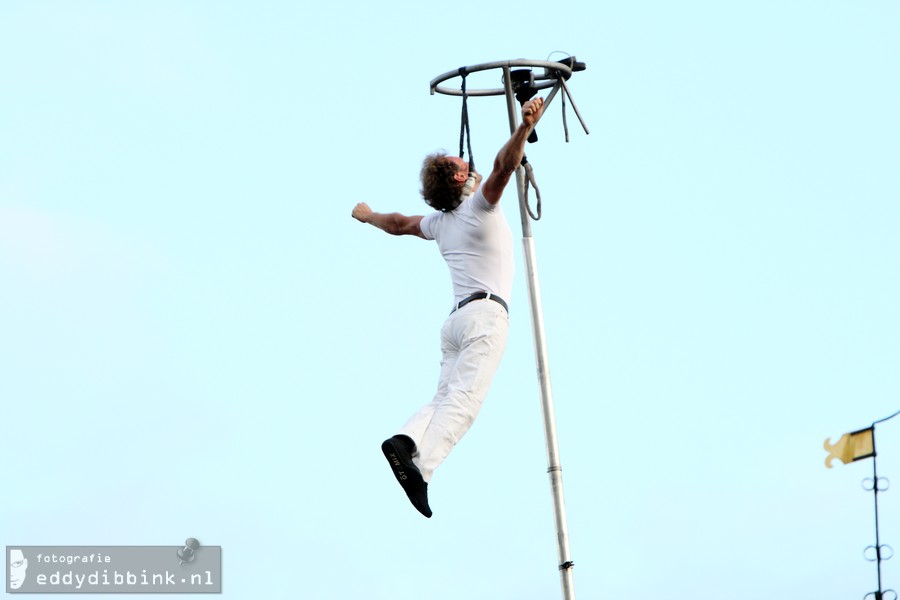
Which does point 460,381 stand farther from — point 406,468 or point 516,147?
point 516,147

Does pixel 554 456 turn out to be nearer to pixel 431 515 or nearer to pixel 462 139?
pixel 431 515

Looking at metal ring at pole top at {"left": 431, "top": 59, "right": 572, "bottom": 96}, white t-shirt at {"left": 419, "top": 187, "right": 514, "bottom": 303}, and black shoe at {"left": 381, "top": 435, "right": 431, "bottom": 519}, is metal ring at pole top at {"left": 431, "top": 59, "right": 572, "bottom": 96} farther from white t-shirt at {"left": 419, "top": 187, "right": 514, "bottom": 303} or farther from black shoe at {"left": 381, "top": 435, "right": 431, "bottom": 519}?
black shoe at {"left": 381, "top": 435, "right": 431, "bottom": 519}

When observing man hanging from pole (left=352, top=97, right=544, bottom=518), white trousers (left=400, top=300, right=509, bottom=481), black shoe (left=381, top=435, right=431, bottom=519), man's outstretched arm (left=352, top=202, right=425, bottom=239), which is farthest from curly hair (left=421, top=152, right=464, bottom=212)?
black shoe (left=381, top=435, right=431, bottom=519)

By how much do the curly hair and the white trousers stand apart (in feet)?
2.54

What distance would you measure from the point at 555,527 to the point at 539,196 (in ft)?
7.82

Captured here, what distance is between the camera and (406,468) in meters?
12.3

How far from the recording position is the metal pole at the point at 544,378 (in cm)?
1262

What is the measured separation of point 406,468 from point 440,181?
204cm

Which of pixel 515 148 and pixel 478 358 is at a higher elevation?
pixel 515 148

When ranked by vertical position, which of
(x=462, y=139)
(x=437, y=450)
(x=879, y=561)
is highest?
(x=462, y=139)

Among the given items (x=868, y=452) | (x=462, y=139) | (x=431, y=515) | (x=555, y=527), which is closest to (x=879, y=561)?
(x=868, y=452)

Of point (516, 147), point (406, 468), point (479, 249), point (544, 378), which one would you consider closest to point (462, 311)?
point (479, 249)

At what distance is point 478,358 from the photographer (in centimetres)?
1262

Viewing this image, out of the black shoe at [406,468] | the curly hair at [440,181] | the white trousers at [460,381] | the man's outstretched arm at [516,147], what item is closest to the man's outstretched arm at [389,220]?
the curly hair at [440,181]
